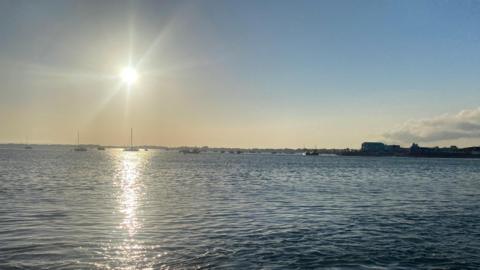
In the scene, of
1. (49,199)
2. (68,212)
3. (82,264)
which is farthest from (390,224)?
(49,199)

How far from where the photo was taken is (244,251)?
2177cm

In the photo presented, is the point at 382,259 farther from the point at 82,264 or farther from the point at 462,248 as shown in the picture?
the point at 82,264

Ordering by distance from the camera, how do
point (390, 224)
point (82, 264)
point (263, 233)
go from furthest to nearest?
point (390, 224) → point (263, 233) → point (82, 264)

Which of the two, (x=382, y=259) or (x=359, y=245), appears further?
(x=359, y=245)

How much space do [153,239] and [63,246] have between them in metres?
4.61

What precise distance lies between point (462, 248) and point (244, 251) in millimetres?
11623

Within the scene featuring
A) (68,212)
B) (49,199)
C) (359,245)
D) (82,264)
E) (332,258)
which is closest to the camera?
(82,264)

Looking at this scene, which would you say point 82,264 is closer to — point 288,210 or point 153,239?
point 153,239

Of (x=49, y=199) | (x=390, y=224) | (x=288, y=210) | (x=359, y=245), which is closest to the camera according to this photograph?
(x=359, y=245)

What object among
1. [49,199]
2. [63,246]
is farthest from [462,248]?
[49,199]

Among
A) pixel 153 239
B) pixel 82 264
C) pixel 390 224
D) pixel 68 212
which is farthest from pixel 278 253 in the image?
pixel 68 212

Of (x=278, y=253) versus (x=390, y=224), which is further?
(x=390, y=224)

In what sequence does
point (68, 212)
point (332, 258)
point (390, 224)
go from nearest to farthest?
point (332, 258) → point (390, 224) → point (68, 212)

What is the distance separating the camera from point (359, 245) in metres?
23.6
